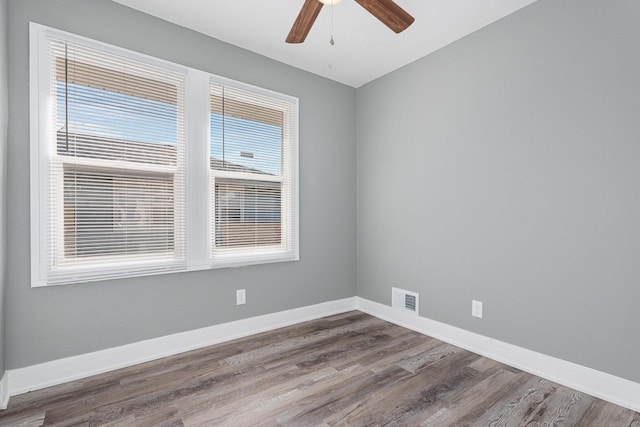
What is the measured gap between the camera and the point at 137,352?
2314mm

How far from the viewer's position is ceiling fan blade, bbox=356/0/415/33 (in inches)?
67.9

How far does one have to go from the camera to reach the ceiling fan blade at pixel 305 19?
176 centimetres

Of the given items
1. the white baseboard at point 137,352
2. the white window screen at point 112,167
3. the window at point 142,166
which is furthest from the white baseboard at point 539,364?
the white window screen at point 112,167

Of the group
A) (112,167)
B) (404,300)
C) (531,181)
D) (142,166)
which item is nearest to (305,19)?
(142,166)

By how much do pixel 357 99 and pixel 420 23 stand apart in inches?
50.8

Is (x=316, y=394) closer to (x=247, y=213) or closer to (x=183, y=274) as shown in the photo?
(x=183, y=274)

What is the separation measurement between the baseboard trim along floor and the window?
1.80 ft

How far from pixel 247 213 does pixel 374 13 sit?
1882mm

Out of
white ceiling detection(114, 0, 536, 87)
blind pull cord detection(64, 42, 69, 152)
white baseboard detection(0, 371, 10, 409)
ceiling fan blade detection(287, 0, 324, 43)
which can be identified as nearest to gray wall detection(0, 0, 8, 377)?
white baseboard detection(0, 371, 10, 409)

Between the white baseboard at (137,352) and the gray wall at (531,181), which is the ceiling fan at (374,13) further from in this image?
the white baseboard at (137,352)

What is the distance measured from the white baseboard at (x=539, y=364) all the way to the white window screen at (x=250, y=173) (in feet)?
4.97

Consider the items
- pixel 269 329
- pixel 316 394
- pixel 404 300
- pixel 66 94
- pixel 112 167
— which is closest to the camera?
pixel 316 394

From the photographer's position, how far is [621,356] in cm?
185

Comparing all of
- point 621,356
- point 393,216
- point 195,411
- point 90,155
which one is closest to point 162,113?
point 90,155
